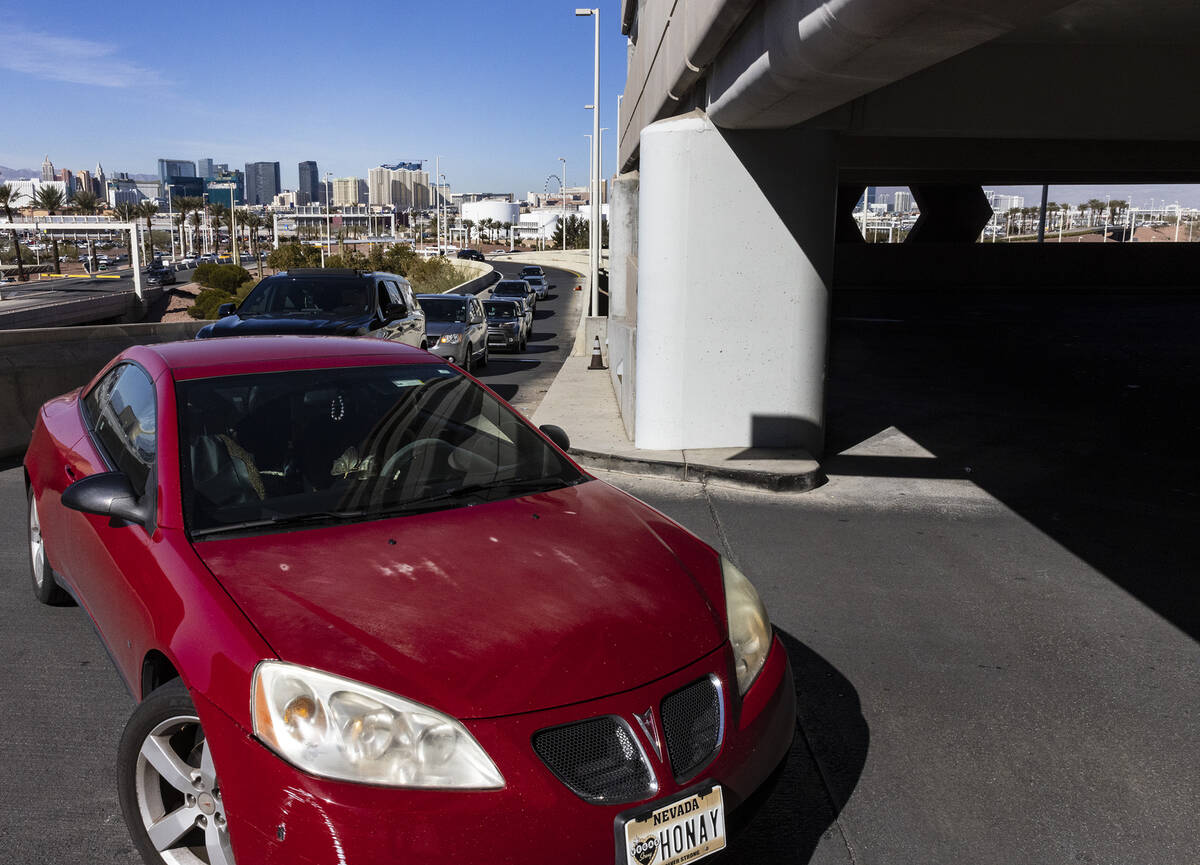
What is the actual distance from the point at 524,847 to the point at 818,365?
7.26 m

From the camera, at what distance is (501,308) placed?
84.6 feet

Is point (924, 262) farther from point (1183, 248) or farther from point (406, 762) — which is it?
point (406, 762)

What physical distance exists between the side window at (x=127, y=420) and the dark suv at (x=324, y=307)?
6.97 m

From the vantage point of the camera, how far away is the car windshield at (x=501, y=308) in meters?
25.4

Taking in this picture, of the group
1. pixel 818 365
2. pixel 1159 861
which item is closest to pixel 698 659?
pixel 1159 861

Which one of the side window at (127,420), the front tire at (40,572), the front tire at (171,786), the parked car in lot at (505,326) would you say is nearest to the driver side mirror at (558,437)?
the side window at (127,420)

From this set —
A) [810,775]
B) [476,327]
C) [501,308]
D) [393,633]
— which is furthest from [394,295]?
[501,308]

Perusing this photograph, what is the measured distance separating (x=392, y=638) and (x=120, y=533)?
4.75ft

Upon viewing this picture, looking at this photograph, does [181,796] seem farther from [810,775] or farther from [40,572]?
[40,572]

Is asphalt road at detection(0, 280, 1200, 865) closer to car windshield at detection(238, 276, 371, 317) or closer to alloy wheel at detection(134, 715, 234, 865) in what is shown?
alloy wheel at detection(134, 715, 234, 865)

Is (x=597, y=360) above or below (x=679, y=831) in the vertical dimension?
below

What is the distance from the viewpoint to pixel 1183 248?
33.8 meters

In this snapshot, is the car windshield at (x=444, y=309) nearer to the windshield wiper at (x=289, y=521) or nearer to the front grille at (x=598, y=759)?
the windshield wiper at (x=289, y=521)

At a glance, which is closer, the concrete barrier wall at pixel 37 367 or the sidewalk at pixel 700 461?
the sidewalk at pixel 700 461
